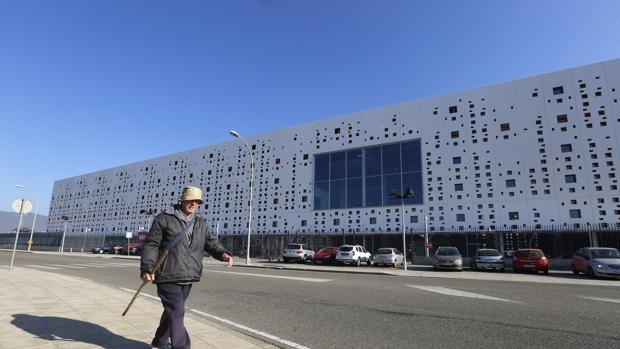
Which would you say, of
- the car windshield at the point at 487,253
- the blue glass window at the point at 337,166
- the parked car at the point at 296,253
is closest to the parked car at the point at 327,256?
the parked car at the point at 296,253

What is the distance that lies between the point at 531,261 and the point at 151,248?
68.9 ft

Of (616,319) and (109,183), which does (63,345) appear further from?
(109,183)

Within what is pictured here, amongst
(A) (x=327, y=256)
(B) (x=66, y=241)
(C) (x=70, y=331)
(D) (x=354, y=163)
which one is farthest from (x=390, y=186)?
(B) (x=66, y=241)

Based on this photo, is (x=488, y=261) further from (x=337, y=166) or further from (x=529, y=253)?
(x=337, y=166)

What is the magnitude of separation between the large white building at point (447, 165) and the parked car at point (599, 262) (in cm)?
1457

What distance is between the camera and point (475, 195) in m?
33.5

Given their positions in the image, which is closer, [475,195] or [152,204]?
[475,195]

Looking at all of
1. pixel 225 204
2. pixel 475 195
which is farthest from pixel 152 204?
pixel 475 195

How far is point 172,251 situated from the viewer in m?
3.65

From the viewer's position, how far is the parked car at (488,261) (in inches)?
806

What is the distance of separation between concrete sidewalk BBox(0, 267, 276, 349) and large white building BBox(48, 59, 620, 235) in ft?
93.9

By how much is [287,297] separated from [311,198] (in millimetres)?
35437

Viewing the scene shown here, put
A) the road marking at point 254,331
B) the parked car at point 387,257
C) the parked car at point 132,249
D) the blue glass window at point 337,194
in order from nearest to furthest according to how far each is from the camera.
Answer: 1. the road marking at point 254,331
2. the parked car at point 387,257
3. the blue glass window at point 337,194
4. the parked car at point 132,249

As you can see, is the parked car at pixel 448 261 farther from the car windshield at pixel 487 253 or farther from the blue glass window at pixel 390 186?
the blue glass window at pixel 390 186
